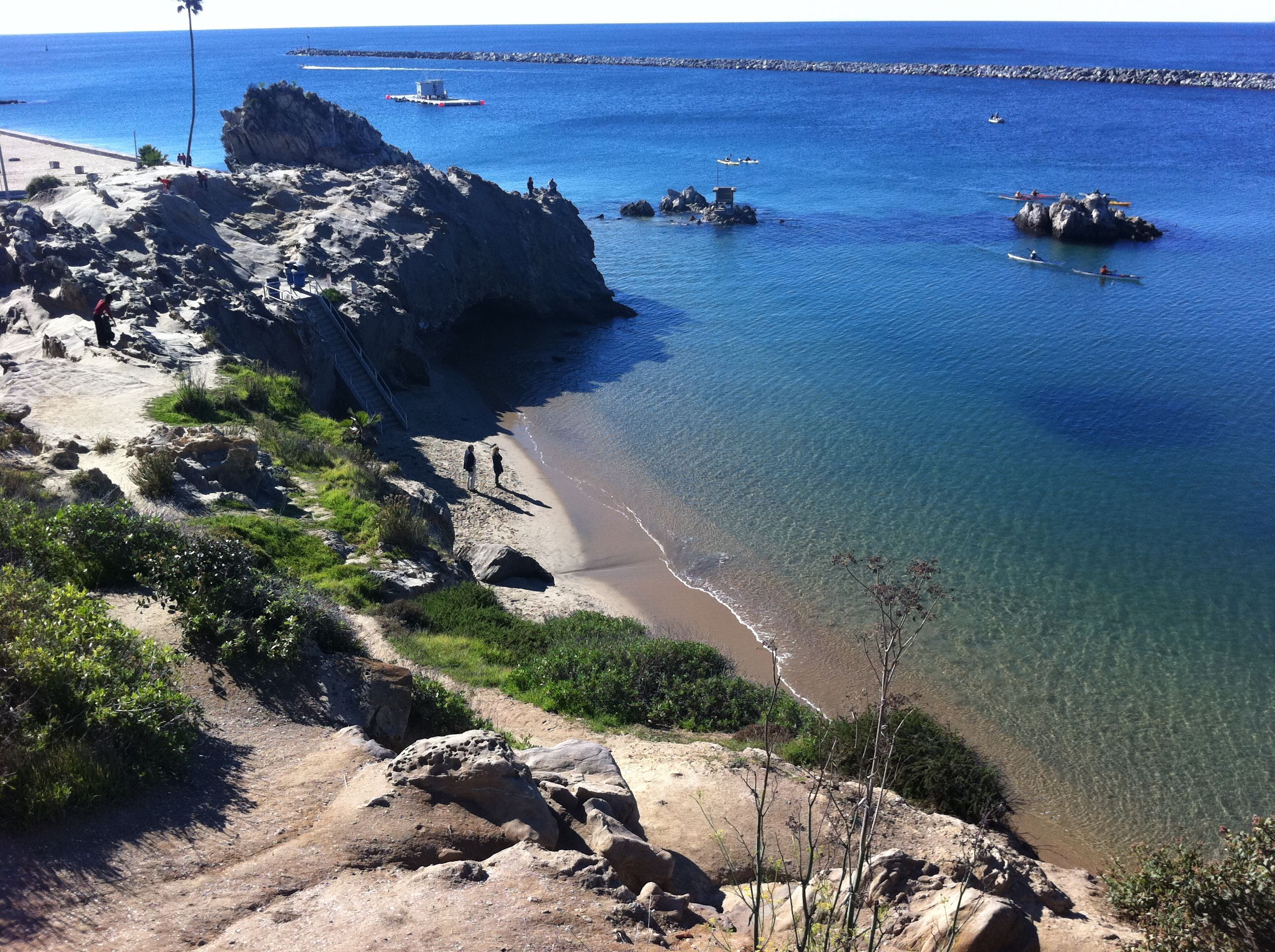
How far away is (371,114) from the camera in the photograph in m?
128

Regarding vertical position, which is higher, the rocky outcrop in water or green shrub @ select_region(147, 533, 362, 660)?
the rocky outcrop in water

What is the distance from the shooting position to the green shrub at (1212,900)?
10523 mm

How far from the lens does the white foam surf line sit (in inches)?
861

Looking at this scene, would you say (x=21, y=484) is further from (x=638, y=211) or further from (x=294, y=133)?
(x=638, y=211)

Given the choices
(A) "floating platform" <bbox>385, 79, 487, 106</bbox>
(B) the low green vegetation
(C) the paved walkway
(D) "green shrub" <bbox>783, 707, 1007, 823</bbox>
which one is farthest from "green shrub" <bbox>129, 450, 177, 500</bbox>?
(A) "floating platform" <bbox>385, 79, 487, 106</bbox>

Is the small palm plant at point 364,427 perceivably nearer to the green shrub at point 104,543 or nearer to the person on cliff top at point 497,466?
the person on cliff top at point 497,466

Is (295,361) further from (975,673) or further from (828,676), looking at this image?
(975,673)

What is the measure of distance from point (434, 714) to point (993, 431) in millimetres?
27056

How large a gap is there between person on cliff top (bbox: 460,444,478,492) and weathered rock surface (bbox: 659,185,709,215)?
47061mm

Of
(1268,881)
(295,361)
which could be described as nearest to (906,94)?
(295,361)

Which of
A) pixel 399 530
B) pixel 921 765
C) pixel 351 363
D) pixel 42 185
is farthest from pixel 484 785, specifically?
pixel 42 185

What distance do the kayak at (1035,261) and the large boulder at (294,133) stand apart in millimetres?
39212

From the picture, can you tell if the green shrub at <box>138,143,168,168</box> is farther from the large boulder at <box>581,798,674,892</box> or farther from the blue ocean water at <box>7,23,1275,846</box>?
the large boulder at <box>581,798,674,892</box>

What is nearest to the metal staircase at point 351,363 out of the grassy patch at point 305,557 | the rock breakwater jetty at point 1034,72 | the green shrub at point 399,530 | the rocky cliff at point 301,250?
the rocky cliff at point 301,250
